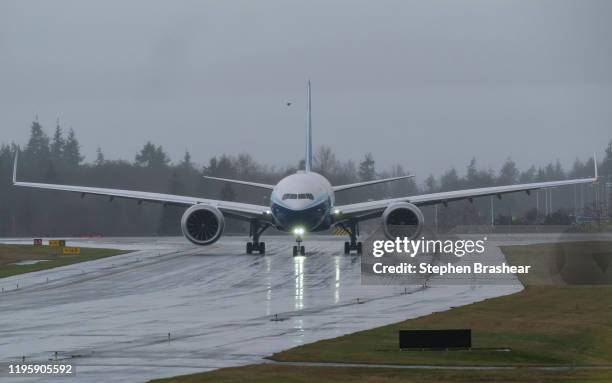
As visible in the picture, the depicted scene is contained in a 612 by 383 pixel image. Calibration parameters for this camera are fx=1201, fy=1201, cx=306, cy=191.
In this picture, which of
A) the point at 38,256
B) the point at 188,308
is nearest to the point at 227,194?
the point at 38,256

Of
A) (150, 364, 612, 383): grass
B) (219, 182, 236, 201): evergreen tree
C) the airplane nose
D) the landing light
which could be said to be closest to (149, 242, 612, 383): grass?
(150, 364, 612, 383): grass

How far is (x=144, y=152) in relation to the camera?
198 m

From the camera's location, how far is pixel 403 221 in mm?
74250

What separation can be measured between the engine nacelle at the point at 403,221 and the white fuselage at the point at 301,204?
4.01 meters

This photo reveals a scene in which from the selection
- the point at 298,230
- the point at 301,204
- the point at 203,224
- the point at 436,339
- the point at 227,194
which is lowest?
the point at 436,339

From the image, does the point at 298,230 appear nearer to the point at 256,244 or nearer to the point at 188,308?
the point at 256,244

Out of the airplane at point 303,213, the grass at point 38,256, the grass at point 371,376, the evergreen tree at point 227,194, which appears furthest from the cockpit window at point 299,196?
the evergreen tree at point 227,194

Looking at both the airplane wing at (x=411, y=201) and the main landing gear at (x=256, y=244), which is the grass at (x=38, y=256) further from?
the airplane wing at (x=411, y=201)

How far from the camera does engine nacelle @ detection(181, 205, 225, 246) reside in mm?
74312

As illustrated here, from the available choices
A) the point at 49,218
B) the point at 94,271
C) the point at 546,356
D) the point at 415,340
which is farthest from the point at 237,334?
the point at 49,218

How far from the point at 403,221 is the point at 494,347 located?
129 ft

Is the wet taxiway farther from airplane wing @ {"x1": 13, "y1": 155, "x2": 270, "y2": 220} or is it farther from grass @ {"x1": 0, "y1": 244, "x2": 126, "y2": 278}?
airplane wing @ {"x1": 13, "y1": 155, "x2": 270, "y2": 220}

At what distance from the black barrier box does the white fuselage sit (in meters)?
37.5

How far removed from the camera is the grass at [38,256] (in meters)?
69.3
